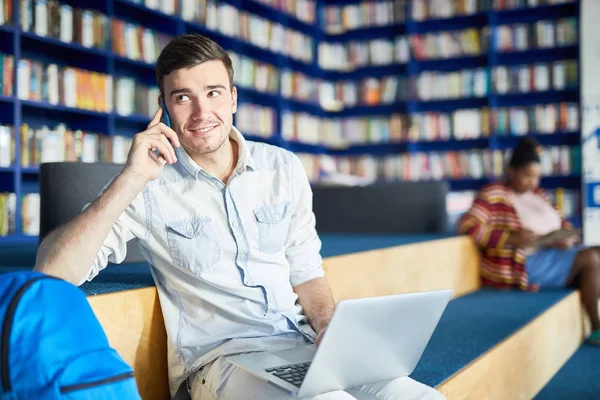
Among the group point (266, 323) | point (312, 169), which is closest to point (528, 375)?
point (266, 323)

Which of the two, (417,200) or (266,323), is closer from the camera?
(266,323)

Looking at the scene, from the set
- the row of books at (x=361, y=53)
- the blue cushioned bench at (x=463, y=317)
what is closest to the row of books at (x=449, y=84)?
the row of books at (x=361, y=53)

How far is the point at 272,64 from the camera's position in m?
5.70

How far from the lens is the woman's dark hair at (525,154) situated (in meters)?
3.19

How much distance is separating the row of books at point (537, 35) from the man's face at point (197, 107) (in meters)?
4.84

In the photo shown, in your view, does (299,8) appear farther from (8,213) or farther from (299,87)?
(8,213)

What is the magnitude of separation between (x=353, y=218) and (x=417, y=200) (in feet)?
1.38

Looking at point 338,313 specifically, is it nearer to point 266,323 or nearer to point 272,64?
point 266,323

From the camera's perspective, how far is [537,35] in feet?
18.2

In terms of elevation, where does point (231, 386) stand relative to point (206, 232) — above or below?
below

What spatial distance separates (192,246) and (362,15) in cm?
536

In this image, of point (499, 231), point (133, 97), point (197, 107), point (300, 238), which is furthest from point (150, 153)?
point (133, 97)

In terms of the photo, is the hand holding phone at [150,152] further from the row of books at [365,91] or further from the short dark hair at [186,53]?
the row of books at [365,91]

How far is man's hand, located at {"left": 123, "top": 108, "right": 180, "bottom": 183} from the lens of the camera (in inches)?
48.0
